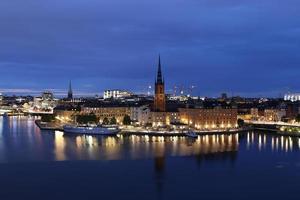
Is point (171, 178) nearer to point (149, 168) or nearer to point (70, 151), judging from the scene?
point (149, 168)

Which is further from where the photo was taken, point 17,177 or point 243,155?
point 243,155

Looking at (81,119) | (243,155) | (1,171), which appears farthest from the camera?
(81,119)

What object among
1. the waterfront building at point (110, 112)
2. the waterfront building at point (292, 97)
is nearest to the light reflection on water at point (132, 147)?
the waterfront building at point (110, 112)

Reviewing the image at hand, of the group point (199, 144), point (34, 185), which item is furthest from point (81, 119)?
→ point (34, 185)

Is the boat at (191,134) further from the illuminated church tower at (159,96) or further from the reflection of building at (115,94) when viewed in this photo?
the reflection of building at (115,94)

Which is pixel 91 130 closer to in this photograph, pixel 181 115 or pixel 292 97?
pixel 181 115

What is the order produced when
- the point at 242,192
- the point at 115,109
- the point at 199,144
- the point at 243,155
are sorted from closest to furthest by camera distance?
the point at 242,192 → the point at 243,155 → the point at 199,144 → the point at 115,109

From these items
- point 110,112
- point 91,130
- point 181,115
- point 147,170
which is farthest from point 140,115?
point 147,170

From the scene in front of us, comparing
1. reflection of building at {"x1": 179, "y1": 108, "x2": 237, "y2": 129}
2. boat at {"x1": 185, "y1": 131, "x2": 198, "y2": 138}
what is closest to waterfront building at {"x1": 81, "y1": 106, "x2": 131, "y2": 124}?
reflection of building at {"x1": 179, "y1": 108, "x2": 237, "y2": 129}
